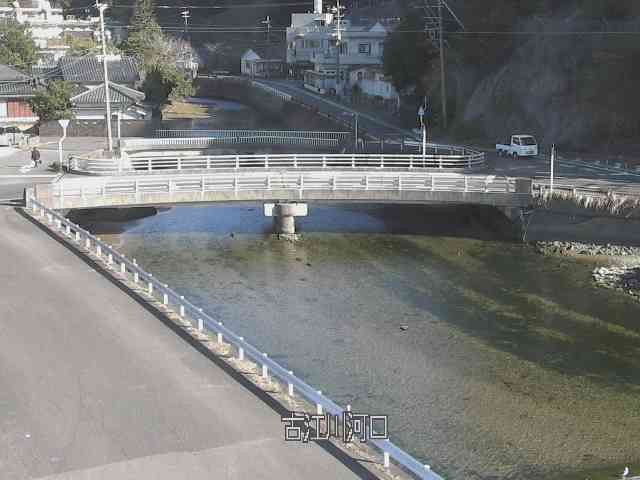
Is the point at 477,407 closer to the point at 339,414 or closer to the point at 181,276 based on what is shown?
the point at 339,414

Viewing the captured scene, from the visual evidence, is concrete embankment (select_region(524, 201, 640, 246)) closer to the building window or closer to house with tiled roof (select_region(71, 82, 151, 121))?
house with tiled roof (select_region(71, 82, 151, 121))

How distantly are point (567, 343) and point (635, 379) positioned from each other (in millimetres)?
2606

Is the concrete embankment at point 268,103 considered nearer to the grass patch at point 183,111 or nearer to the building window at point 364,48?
the grass patch at point 183,111

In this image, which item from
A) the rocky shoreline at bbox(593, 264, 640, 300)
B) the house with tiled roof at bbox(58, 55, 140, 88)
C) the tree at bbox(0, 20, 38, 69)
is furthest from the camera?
the tree at bbox(0, 20, 38, 69)

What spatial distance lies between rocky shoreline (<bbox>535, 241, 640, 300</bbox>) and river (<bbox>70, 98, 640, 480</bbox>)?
23.4 inches

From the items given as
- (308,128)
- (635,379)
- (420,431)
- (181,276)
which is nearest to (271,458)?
(420,431)

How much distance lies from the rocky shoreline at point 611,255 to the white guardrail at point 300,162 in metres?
7.70

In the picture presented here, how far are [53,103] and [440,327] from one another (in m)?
37.6

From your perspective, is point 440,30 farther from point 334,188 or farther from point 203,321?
point 203,321

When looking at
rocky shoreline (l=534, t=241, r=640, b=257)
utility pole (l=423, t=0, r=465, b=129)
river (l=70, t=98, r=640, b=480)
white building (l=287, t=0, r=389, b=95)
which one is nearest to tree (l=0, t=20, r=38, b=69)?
white building (l=287, t=0, r=389, b=95)

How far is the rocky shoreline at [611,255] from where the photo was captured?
997 inches

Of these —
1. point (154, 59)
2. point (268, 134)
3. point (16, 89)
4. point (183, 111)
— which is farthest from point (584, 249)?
point (154, 59)

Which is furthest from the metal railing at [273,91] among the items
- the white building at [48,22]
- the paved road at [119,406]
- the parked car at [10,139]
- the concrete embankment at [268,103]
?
the paved road at [119,406]

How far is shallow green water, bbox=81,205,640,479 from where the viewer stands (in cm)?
1525
